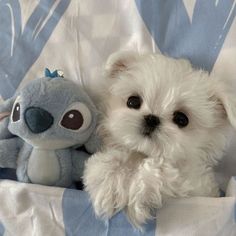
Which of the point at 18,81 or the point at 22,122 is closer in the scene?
the point at 22,122

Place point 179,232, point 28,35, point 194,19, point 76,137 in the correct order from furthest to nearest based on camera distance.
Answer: point 28,35, point 194,19, point 76,137, point 179,232

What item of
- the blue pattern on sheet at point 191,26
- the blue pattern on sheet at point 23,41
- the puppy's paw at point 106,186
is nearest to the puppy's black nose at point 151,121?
the puppy's paw at point 106,186

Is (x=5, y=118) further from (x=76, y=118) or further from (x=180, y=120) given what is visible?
(x=180, y=120)

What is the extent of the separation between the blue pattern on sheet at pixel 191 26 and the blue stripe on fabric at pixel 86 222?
0.41m

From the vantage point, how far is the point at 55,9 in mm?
1175

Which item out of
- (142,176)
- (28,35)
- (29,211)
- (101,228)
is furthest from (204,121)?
(28,35)

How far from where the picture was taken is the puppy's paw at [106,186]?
0.88m

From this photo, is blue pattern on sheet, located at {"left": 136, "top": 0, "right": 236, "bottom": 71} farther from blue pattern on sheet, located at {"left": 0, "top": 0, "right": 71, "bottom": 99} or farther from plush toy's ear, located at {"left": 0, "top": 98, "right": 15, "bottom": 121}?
plush toy's ear, located at {"left": 0, "top": 98, "right": 15, "bottom": 121}

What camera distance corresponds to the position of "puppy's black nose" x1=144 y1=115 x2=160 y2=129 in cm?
92

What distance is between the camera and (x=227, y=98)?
0.94m

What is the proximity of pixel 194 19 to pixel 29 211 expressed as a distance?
1.89ft

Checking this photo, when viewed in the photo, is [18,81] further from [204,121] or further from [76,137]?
[204,121]

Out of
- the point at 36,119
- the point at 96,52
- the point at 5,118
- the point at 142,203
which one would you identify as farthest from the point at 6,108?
the point at 142,203

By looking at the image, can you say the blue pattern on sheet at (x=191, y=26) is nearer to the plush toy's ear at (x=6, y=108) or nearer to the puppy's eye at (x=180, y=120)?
the puppy's eye at (x=180, y=120)
